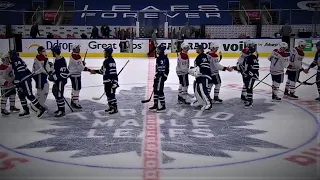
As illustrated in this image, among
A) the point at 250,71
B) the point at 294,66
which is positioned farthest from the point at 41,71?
the point at 294,66

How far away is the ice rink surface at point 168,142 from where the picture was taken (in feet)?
14.7

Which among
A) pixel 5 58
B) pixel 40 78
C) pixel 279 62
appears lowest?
pixel 40 78

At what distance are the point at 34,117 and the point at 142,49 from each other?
33.7ft

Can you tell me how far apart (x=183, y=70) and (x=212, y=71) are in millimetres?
585

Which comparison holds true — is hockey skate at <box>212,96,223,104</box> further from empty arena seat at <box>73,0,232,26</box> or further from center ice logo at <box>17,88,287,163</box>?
empty arena seat at <box>73,0,232,26</box>

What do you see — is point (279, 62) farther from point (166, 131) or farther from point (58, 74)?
point (58, 74)

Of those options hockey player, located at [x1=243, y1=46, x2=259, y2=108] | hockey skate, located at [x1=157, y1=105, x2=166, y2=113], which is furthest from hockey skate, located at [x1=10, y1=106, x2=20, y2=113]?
hockey player, located at [x1=243, y1=46, x2=259, y2=108]

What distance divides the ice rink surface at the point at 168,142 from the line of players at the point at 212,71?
26 cm

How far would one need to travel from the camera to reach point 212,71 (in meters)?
8.13

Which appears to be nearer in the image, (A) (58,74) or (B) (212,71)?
(A) (58,74)

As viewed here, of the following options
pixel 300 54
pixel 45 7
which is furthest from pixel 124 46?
pixel 300 54

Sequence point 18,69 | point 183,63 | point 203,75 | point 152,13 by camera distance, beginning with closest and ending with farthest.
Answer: point 18,69 → point 203,75 → point 183,63 → point 152,13

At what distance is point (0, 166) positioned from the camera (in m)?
4.61

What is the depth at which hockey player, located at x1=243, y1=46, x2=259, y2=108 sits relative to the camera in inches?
300
